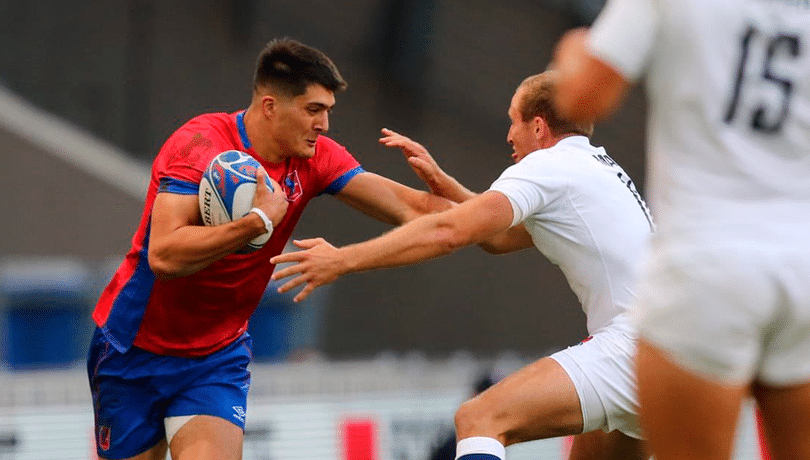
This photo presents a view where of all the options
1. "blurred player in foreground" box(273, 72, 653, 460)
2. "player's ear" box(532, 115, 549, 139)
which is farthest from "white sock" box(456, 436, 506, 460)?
"player's ear" box(532, 115, 549, 139)

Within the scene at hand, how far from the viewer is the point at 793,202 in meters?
2.26

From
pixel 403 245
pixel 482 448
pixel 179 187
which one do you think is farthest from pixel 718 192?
pixel 179 187

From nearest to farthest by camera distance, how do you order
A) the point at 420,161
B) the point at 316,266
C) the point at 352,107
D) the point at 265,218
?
the point at 316,266 → the point at 265,218 → the point at 420,161 → the point at 352,107

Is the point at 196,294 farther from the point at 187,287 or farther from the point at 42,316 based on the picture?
the point at 42,316

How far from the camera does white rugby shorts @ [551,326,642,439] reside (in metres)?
3.78

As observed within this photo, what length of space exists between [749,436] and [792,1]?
15.9 ft

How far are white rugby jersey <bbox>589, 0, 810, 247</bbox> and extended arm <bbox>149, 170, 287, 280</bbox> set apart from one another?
1.80m

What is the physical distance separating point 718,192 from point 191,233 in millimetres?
2031

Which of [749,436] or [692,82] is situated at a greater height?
[692,82]

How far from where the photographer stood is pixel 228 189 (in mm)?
3869

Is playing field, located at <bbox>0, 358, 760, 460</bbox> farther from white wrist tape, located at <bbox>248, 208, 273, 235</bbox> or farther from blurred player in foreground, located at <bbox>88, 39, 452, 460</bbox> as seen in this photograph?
white wrist tape, located at <bbox>248, 208, 273, 235</bbox>

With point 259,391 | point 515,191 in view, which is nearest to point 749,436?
point 259,391

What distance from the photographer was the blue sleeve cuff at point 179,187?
3.98m

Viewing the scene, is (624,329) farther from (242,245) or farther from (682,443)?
(682,443)
